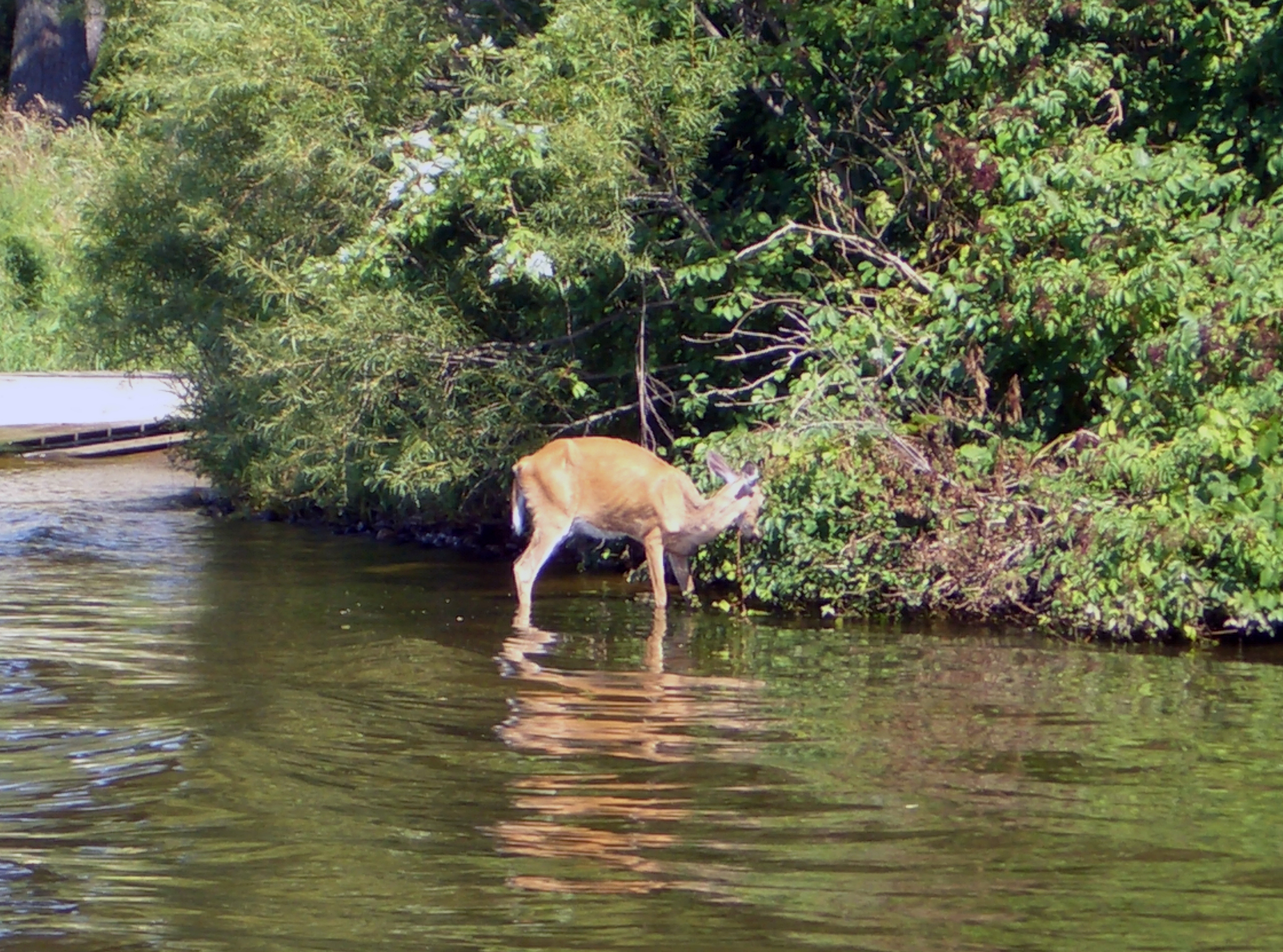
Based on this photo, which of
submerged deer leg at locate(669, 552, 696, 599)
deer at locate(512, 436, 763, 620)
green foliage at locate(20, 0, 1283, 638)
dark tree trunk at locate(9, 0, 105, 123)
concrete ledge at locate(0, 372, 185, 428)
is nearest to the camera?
green foliage at locate(20, 0, 1283, 638)

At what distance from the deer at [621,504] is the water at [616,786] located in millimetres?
800

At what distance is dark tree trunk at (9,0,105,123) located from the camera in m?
35.4

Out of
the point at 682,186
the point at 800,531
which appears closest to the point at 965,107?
the point at 682,186

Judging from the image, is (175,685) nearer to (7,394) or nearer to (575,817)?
(575,817)

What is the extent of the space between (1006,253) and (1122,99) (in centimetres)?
188

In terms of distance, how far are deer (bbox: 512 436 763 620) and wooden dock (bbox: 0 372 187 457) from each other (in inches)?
453

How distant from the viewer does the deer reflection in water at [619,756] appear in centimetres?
600

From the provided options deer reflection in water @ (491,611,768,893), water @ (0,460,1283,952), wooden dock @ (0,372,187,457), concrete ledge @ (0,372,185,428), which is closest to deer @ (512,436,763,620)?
water @ (0,460,1283,952)

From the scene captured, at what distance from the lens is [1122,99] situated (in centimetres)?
1287

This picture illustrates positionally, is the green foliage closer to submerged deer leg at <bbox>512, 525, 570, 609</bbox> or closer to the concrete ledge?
submerged deer leg at <bbox>512, 525, 570, 609</bbox>

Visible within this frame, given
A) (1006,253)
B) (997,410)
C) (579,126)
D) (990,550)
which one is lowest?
(990,550)

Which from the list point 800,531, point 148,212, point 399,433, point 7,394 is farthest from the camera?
point 7,394

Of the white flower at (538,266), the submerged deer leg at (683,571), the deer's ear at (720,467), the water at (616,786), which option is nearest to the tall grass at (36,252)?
the white flower at (538,266)

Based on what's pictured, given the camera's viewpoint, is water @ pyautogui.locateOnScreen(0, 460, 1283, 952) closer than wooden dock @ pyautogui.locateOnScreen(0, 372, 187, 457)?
Yes
